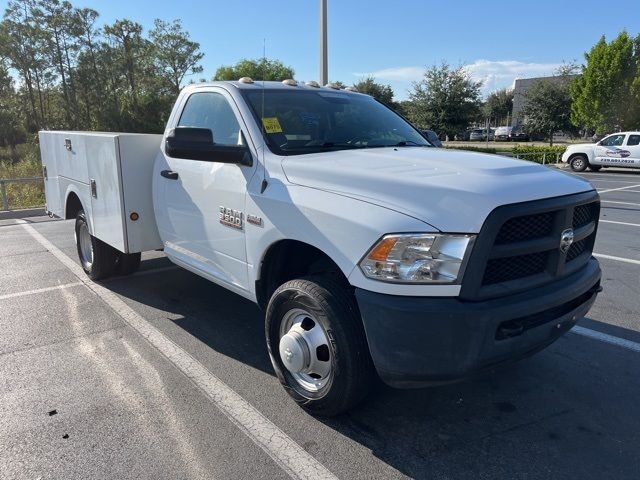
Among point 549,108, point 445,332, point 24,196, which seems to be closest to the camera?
point 445,332

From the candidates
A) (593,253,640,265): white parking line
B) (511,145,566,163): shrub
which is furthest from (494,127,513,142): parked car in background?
(593,253,640,265): white parking line

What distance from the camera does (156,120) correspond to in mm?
51250

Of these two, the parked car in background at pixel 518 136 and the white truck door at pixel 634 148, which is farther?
the parked car in background at pixel 518 136

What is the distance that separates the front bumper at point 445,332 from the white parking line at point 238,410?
2.14 ft

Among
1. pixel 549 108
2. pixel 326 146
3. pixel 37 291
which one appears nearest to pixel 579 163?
pixel 549 108

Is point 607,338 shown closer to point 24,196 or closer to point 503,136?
point 24,196

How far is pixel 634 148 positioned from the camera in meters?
21.1

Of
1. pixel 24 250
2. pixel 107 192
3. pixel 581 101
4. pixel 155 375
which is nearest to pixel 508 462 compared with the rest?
pixel 155 375

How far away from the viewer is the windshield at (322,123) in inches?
141

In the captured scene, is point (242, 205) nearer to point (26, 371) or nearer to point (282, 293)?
point (282, 293)

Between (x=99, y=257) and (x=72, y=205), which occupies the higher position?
(x=72, y=205)

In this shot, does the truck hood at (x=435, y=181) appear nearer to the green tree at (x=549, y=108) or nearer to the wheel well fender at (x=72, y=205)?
the wheel well fender at (x=72, y=205)

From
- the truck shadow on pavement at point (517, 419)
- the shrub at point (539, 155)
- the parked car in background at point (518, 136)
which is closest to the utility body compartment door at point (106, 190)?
the truck shadow on pavement at point (517, 419)

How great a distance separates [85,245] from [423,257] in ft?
16.7
